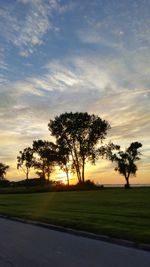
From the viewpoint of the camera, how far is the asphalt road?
10.2 m

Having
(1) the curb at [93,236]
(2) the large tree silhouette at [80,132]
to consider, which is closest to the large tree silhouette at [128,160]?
(2) the large tree silhouette at [80,132]

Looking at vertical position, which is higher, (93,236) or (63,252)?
(93,236)

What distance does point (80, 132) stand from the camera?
88.2 m

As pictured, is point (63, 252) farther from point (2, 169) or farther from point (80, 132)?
point (2, 169)

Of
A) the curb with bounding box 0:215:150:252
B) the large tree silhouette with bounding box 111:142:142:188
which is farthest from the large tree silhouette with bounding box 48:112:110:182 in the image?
the curb with bounding box 0:215:150:252

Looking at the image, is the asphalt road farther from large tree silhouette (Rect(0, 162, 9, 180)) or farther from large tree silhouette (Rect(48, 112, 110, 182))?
large tree silhouette (Rect(0, 162, 9, 180))

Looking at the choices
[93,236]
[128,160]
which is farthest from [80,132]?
[93,236]

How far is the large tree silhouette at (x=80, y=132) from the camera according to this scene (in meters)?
88.0

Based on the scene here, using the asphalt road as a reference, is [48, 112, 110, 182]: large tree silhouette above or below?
above

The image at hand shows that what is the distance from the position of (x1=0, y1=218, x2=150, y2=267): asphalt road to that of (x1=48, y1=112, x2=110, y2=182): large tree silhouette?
71.9m

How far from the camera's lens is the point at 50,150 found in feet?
325

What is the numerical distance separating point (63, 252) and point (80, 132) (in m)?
76.4

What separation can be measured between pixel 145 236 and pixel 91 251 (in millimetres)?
2594

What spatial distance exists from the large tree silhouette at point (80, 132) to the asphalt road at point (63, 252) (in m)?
71.9
